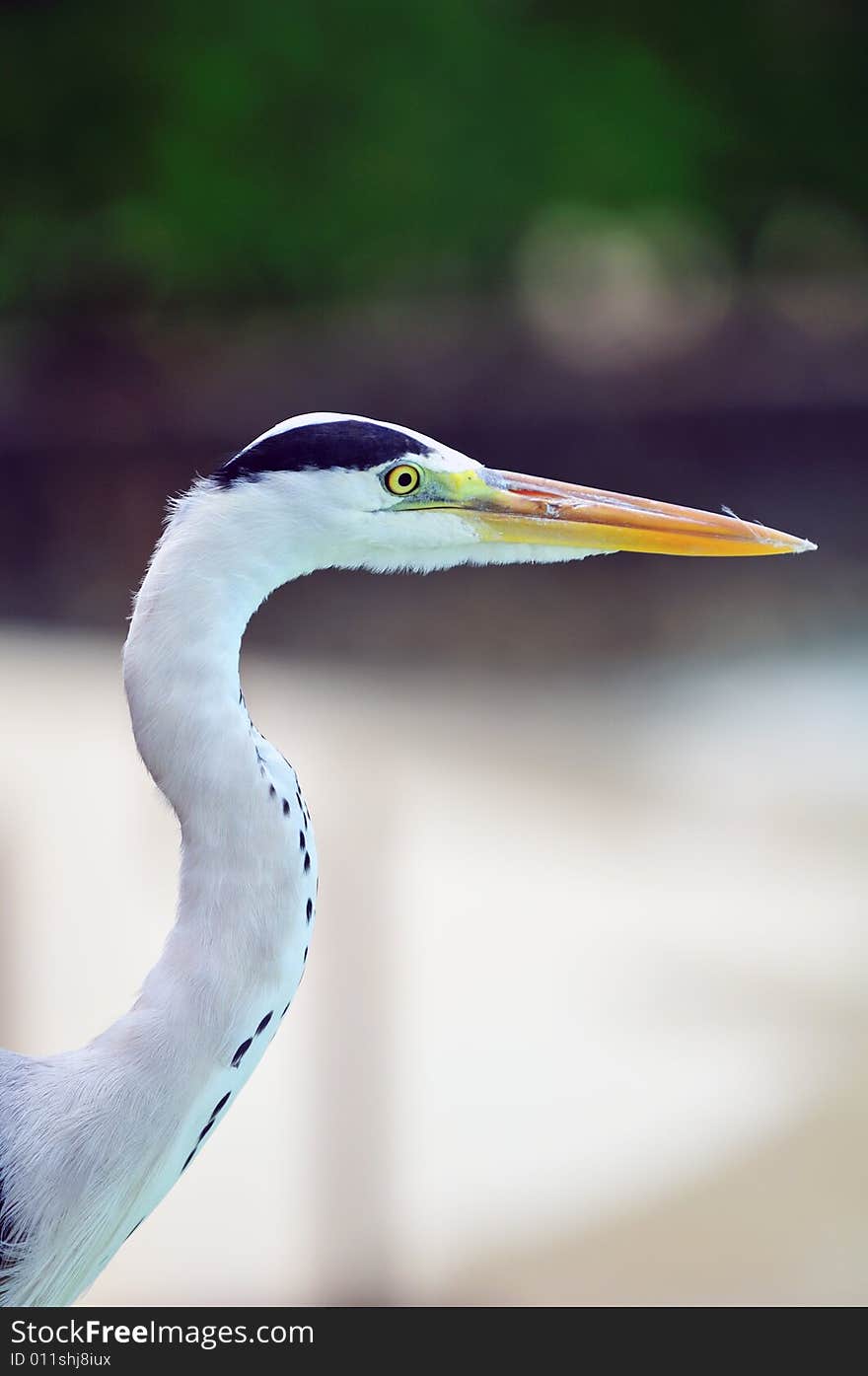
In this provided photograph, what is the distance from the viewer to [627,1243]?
2895mm

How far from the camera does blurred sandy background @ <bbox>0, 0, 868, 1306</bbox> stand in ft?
13.2

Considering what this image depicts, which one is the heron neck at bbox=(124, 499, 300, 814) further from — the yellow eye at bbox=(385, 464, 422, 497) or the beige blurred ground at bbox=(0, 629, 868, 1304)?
the beige blurred ground at bbox=(0, 629, 868, 1304)

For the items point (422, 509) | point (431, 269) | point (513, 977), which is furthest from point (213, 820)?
point (431, 269)

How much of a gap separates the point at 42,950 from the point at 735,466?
3928mm

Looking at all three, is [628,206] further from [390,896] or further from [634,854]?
[390,896]

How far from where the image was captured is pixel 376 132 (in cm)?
637

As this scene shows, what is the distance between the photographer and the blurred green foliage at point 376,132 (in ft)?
20.2

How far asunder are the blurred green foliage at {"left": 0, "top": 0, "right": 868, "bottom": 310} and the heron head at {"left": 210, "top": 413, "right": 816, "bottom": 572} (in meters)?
5.34

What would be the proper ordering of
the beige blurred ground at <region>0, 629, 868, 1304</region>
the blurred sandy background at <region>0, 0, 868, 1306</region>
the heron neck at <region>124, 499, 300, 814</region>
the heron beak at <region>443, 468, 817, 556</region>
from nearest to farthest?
the heron neck at <region>124, 499, 300, 814</region> < the heron beak at <region>443, 468, 817, 556</region> < the beige blurred ground at <region>0, 629, 868, 1304</region> < the blurred sandy background at <region>0, 0, 868, 1306</region>

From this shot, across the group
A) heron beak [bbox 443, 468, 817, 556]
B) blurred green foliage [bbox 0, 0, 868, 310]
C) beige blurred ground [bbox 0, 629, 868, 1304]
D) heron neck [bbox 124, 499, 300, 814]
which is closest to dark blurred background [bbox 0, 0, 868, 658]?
blurred green foliage [bbox 0, 0, 868, 310]

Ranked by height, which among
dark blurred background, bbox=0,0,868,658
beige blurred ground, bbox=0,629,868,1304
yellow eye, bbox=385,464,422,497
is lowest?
beige blurred ground, bbox=0,629,868,1304

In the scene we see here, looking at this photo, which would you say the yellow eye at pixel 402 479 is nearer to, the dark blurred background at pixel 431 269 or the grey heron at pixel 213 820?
the grey heron at pixel 213 820

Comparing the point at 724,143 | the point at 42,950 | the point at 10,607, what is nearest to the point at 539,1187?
the point at 42,950
